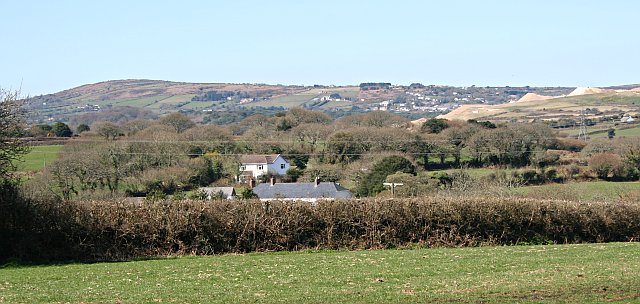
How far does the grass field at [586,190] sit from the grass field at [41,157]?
2953 cm

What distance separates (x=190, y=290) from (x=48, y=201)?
11.8 metres

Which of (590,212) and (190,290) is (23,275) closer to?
(190,290)

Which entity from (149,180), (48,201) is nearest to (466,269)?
(48,201)

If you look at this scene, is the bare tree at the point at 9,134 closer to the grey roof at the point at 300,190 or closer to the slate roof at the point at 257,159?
the grey roof at the point at 300,190

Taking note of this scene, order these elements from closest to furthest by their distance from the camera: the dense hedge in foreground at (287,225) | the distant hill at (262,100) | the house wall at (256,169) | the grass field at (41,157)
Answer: the dense hedge in foreground at (287,225) → the grass field at (41,157) → the house wall at (256,169) → the distant hill at (262,100)

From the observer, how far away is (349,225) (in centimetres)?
2655

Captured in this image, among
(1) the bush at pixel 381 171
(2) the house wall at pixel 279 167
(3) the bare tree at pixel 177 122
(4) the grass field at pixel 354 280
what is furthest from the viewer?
(3) the bare tree at pixel 177 122

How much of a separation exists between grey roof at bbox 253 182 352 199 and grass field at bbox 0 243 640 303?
29492 millimetres

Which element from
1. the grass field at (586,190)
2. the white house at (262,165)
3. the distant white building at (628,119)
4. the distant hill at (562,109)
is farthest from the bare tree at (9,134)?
the distant hill at (562,109)

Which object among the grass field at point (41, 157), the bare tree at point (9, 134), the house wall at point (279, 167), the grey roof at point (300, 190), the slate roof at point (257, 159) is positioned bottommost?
the grey roof at point (300, 190)

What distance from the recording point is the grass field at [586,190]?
40062 millimetres

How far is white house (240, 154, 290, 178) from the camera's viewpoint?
193 ft

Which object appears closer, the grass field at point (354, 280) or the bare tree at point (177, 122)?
the grass field at point (354, 280)

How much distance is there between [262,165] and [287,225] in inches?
1311
